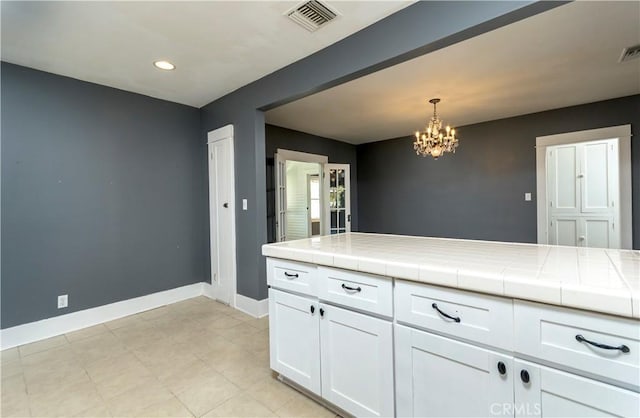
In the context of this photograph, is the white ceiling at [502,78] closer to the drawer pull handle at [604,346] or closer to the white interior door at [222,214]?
the white interior door at [222,214]

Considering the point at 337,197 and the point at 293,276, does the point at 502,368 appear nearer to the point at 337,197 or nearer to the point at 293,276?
the point at 293,276

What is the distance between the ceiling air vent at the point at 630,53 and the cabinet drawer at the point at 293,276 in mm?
3308

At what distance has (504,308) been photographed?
3.59 feet

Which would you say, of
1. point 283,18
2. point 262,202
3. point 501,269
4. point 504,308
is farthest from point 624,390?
point 262,202

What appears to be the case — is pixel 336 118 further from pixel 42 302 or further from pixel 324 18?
pixel 42 302

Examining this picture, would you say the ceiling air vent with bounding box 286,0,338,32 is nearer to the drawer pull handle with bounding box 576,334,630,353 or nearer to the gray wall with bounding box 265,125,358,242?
the drawer pull handle with bounding box 576,334,630,353

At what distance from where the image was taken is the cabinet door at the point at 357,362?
1418mm

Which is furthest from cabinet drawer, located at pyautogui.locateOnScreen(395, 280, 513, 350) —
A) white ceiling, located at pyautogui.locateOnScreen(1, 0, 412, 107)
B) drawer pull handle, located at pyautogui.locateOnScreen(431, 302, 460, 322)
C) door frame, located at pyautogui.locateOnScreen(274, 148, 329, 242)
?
door frame, located at pyautogui.locateOnScreen(274, 148, 329, 242)

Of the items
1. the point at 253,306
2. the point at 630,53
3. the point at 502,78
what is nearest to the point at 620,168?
the point at 630,53

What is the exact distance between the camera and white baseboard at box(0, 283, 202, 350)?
2600 millimetres

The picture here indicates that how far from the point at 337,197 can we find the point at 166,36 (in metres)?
4.20

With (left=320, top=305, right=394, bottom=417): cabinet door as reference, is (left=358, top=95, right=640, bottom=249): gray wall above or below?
above

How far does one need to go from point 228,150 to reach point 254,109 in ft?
2.13

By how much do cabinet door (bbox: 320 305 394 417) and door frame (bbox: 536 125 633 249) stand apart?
4.23m
